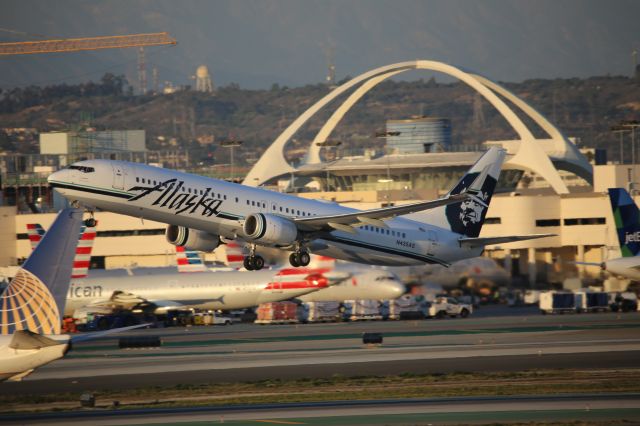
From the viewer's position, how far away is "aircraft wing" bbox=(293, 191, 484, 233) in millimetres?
56531

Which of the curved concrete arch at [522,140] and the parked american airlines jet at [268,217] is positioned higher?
the curved concrete arch at [522,140]

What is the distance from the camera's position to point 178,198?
54.0 m

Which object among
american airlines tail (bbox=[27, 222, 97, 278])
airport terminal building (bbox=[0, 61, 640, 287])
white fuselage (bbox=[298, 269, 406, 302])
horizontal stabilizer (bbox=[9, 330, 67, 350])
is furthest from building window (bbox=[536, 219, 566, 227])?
horizontal stabilizer (bbox=[9, 330, 67, 350])

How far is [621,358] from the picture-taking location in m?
55.3

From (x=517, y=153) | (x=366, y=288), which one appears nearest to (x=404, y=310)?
(x=366, y=288)

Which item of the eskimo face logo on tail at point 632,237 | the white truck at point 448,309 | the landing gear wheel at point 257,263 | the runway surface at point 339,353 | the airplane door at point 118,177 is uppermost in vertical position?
the airplane door at point 118,177

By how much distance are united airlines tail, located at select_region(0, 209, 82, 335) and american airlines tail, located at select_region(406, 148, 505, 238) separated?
108ft

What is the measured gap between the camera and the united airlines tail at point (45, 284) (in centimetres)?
3653

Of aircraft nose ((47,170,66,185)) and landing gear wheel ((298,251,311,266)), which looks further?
landing gear wheel ((298,251,311,266))

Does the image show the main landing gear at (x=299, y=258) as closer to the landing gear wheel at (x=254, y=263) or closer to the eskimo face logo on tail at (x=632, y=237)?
the landing gear wheel at (x=254, y=263)

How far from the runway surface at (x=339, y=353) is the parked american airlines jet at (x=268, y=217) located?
5487 mm

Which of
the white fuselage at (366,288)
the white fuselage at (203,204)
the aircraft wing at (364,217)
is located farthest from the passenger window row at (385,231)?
the white fuselage at (366,288)

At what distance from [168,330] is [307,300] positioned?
12.0 meters

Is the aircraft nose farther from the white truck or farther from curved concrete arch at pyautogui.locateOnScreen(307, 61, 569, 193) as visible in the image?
curved concrete arch at pyautogui.locateOnScreen(307, 61, 569, 193)
